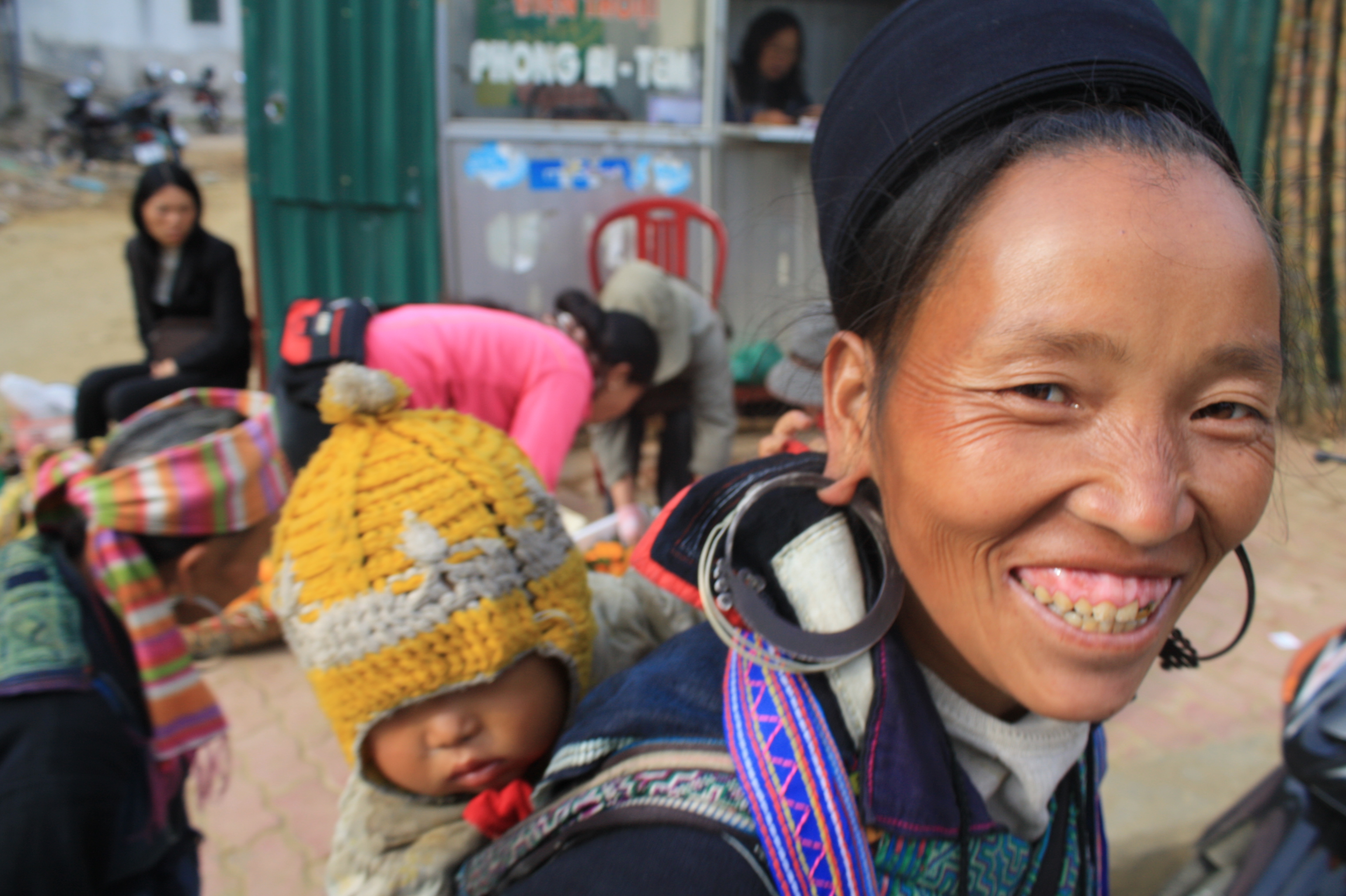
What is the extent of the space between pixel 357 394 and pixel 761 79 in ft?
21.5

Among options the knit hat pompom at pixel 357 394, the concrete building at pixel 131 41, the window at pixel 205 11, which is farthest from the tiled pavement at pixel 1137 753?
the window at pixel 205 11

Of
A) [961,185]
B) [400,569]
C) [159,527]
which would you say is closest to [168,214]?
[159,527]

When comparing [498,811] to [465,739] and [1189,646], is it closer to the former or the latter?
[465,739]

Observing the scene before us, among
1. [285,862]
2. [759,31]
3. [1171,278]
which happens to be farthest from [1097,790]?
[759,31]

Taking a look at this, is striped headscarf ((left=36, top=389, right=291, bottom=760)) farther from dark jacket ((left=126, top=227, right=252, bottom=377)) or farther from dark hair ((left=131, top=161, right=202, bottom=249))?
dark hair ((left=131, top=161, right=202, bottom=249))

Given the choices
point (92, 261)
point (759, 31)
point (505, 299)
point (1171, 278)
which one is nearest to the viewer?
point (1171, 278)

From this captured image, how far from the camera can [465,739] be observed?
1.13 metres

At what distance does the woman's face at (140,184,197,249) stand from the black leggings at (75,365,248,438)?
654mm


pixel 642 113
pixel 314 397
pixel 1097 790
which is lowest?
pixel 1097 790

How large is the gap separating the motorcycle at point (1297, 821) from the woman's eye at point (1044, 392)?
1835mm

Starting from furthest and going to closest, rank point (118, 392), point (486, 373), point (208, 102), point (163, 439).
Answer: point (208, 102) < point (118, 392) < point (486, 373) < point (163, 439)

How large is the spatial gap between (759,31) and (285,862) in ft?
20.9

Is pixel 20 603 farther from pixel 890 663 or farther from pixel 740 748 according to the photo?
pixel 890 663

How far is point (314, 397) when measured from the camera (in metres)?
2.71
